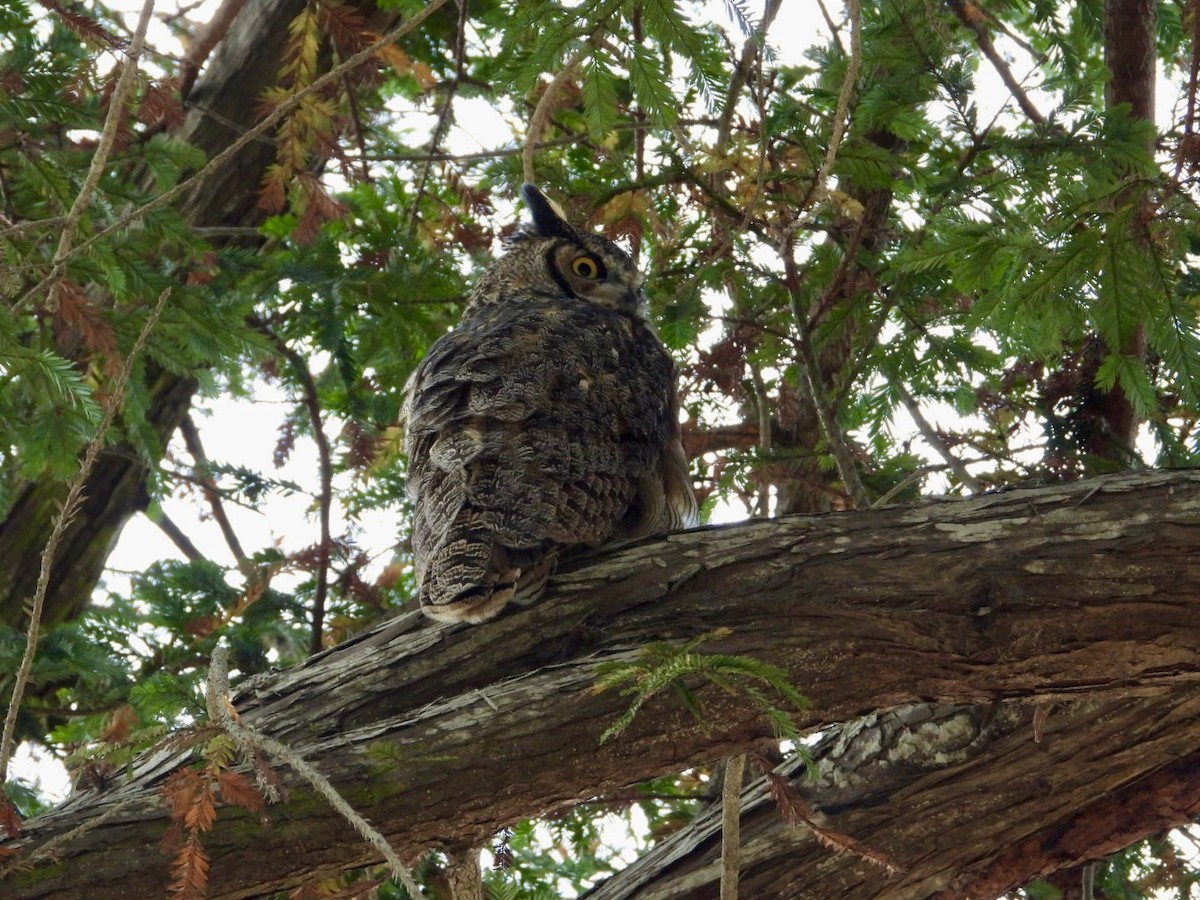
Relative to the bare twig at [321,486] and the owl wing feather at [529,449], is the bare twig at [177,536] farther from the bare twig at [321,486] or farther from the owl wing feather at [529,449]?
the owl wing feather at [529,449]

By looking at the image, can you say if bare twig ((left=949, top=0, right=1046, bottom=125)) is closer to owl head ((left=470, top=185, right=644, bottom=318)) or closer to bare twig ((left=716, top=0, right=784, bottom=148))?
bare twig ((left=716, top=0, right=784, bottom=148))

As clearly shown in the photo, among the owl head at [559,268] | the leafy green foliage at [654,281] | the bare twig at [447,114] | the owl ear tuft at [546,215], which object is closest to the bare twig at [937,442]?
the leafy green foliage at [654,281]

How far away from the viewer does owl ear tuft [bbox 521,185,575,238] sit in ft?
13.5

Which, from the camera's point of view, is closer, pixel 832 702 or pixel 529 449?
pixel 832 702

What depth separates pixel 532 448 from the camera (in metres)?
2.86

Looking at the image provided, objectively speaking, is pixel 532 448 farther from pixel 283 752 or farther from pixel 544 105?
pixel 283 752

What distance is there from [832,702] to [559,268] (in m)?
2.13

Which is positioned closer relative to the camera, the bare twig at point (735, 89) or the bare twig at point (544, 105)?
the bare twig at point (544, 105)

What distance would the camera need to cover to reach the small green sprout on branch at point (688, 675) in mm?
2018

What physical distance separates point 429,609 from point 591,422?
730 mm

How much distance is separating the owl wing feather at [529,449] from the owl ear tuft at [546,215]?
589 millimetres

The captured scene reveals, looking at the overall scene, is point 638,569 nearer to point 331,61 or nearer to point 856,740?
point 856,740

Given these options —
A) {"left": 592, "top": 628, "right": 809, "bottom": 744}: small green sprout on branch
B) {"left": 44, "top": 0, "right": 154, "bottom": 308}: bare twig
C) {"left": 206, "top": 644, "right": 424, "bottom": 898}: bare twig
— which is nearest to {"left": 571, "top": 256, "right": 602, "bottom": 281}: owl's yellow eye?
{"left": 44, "top": 0, "right": 154, "bottom": 308}: bare twig

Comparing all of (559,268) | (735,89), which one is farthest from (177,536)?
(735,89)
